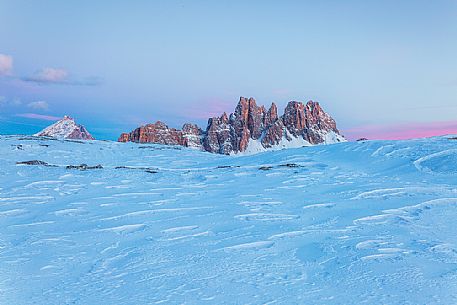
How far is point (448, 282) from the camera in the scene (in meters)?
5.01

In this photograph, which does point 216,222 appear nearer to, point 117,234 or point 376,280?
point 117,234

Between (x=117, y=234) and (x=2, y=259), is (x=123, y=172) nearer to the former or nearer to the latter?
(x=117, y=234)

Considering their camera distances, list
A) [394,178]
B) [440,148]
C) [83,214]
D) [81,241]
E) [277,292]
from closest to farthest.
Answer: [277,292] → [81,241] → [83,214] → [394,178] → [440,148]

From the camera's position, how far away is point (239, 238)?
7.45m

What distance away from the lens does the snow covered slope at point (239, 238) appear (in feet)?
16.8

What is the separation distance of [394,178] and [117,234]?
10.1m

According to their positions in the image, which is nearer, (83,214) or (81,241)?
(81,241)

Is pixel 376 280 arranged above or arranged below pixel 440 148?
below

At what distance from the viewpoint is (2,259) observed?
6715 millimetres

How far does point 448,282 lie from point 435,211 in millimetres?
4285

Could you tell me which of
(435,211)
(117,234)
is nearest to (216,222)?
(117,234)

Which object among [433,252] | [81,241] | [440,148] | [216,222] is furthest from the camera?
[440,148]

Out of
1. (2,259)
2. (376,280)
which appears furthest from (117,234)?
(376,280)

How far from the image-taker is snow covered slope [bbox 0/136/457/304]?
5113 mm
